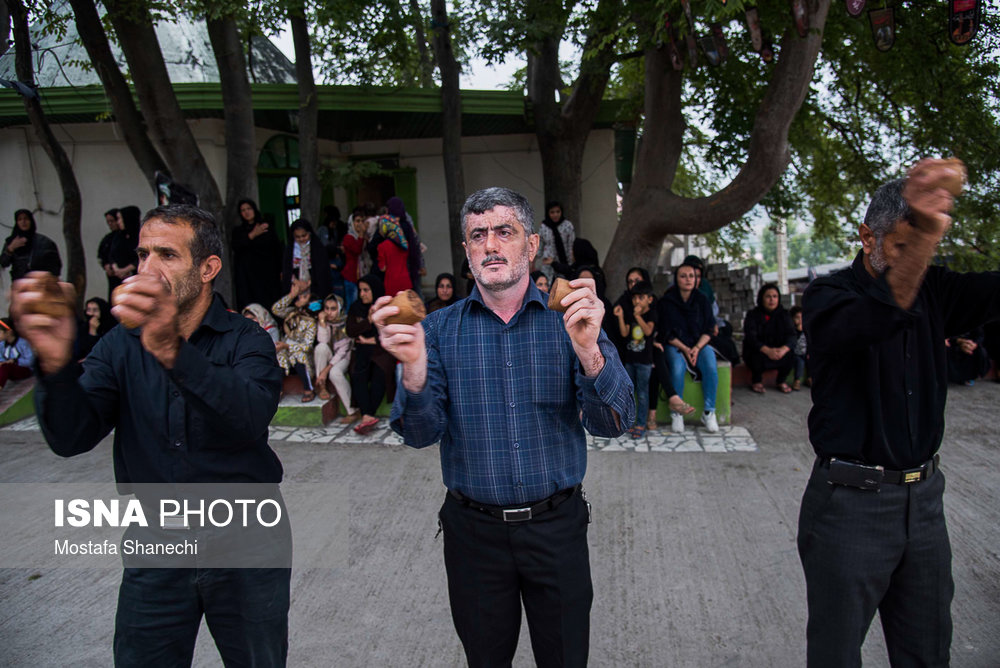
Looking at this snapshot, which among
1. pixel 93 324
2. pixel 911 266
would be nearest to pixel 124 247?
pixel 93 324

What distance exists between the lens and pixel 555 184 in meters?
10.8

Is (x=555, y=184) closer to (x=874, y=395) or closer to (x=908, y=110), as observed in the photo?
(x=908, y=110)

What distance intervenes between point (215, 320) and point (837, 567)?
226 centimetres

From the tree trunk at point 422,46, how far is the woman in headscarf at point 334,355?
378cm

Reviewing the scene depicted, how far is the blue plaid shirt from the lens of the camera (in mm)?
2406

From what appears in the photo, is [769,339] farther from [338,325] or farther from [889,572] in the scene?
[889,572]

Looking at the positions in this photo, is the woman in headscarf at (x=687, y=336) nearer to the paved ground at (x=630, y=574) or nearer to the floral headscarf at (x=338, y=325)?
the paved ground at (x=630, y=574)

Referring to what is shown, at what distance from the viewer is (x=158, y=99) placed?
308 inches

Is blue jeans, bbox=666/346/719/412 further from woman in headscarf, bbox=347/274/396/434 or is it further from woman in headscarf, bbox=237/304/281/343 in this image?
woman in headscarf, bbox=237/304/281/343

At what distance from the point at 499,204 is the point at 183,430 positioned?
127cm

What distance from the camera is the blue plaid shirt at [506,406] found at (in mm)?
2406

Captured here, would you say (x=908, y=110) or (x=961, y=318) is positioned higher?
(x=908, y=110)

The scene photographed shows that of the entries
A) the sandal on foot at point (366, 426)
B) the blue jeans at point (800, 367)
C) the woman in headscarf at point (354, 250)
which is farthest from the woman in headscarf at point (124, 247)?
the blue jeans at point (800, 367)

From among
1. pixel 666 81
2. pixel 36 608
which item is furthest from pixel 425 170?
pixel 36 608
